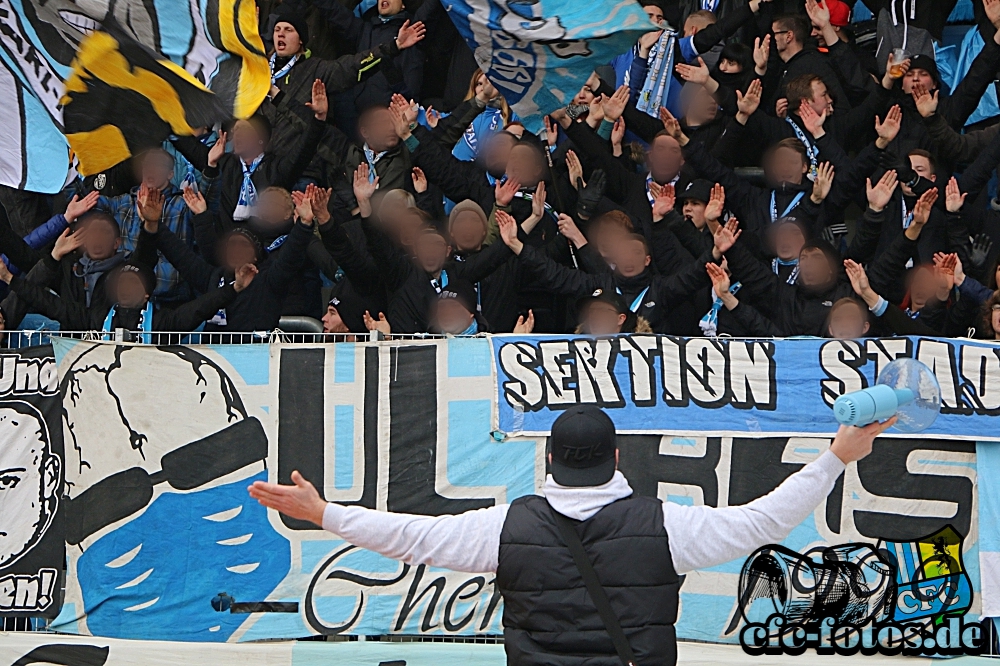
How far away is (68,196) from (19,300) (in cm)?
137

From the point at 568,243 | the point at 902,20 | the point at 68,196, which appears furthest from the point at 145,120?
the point at 902,20

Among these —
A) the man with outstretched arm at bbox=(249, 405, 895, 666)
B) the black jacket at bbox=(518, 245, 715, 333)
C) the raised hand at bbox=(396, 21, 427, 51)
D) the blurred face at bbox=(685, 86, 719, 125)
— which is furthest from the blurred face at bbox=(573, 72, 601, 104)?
the man with outstretched arm at bbox=(249, 405, 895, 666)

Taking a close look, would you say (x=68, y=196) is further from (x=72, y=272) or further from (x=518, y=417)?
(x=518, y=417)

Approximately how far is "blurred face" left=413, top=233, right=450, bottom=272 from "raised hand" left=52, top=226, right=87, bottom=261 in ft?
7.57

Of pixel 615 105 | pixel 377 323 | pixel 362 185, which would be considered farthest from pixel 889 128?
pixel 377 323

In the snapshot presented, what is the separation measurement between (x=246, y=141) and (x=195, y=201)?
58cm

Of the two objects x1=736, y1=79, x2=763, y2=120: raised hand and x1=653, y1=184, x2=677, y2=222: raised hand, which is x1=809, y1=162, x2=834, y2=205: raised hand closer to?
x1=736, y1=79, x2=763, y2=120: raised hand

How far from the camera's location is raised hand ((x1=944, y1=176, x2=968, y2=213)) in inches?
357

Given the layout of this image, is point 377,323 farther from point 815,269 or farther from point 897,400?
point 897,400

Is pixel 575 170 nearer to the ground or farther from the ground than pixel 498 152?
nearer to the ground

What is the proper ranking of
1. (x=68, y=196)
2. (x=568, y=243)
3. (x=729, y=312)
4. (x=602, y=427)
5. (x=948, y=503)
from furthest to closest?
(x=68, y=196) < (x=568, y=243) < (x=729, y=312) < (x=948, y=503) < (x=602, y=427)

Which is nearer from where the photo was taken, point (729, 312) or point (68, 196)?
point (729, 312)

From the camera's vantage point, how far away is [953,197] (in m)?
9.09

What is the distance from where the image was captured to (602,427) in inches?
161
